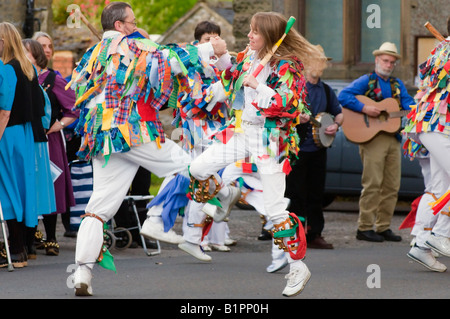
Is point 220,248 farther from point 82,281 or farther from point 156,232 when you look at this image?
point 82,281

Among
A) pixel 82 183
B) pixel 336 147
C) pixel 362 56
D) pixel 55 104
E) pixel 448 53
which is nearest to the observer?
pixel 448 53

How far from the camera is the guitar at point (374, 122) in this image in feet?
36.4

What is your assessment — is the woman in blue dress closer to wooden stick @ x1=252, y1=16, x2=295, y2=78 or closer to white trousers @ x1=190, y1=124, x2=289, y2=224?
white trousers @ x1=190, y1=124, x2=289, y2=224

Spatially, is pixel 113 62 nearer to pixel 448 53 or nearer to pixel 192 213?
pixel 192 213

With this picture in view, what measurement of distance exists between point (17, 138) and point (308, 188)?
123 inches

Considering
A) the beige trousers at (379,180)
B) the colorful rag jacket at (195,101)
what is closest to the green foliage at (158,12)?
the beige trousers at (379,180)

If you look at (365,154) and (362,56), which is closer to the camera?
(365,154)

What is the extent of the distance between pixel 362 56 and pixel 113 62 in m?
9.61

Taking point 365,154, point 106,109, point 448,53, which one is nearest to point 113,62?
point 106,109

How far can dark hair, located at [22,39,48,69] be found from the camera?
9.77 metres

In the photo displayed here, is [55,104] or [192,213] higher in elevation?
[55,104]

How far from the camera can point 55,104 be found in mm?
10078

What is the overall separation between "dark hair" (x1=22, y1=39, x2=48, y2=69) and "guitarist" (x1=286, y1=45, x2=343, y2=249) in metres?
2.57

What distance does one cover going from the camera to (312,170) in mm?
10586
